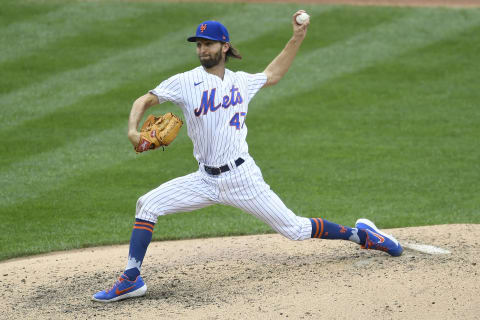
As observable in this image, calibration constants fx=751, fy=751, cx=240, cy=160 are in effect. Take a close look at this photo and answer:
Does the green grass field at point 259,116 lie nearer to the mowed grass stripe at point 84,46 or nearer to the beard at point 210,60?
the mowed grass stripe at point 84,46

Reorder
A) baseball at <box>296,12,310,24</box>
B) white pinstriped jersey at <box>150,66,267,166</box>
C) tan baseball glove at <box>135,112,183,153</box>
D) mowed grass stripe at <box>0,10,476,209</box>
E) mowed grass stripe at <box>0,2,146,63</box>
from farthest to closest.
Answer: mowed grass stripe at <box>0,2,146,63</box> < mowed grass stripe at <box>0,10,476,209</box> < baseball at <box>296,12,310,24</box> < white pinstriped jersey at <box>150,66,267,166</box> < tan baseball glove at <box>135,112,183,153</box>

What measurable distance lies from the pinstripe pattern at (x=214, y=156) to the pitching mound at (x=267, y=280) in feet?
1.62

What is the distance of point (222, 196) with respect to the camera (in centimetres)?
496

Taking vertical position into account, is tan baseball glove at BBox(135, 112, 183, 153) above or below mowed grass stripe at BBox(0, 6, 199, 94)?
below

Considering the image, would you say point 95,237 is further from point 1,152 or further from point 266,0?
point 266,0

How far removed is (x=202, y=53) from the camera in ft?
16.2

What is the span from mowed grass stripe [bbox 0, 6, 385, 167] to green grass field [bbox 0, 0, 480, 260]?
0.03 m

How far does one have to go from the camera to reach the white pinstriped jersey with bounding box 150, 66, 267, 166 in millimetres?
4820

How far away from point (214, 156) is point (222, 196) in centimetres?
28

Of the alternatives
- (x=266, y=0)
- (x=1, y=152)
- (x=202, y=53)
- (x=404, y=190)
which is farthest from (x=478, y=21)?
(x=202, y=53)

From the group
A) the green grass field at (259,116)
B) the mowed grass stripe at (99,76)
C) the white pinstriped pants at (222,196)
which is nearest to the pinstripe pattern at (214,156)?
the white pinstriped pants at (222,196)

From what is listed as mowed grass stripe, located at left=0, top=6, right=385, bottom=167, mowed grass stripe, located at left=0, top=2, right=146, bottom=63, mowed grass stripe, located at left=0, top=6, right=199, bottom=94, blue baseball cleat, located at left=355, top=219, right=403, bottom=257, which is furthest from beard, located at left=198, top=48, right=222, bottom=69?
mowed grass stripe, located at left=0, top=2, right=146, bottom=63

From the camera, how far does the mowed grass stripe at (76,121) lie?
895 centimetres

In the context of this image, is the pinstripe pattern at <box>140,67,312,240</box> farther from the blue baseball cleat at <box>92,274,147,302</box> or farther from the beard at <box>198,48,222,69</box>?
the blue baseball cleat at <box>92,274,147,302</box>
